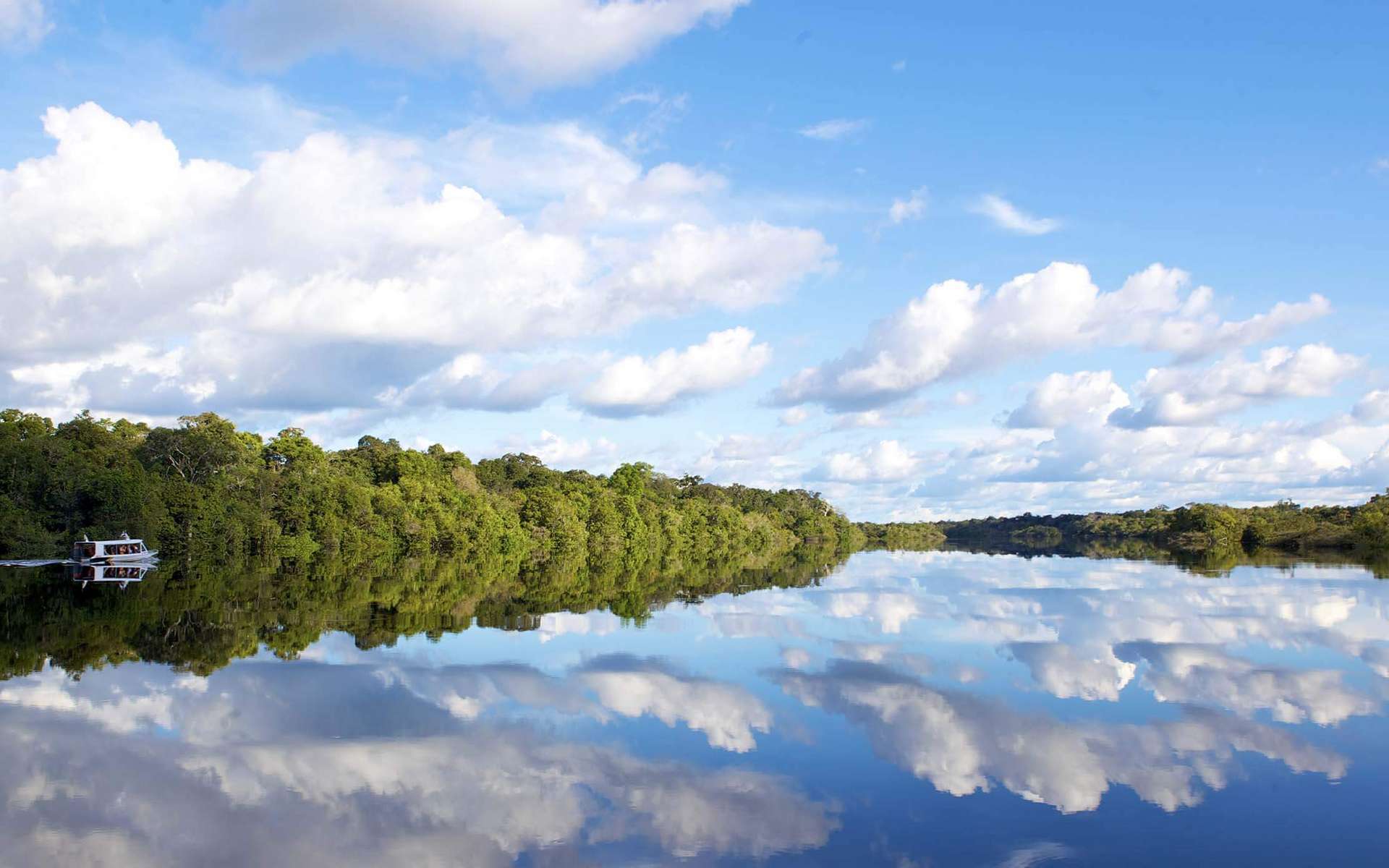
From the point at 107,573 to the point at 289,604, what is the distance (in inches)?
828

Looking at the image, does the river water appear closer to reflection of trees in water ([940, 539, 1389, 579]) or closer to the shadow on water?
the shadow on water

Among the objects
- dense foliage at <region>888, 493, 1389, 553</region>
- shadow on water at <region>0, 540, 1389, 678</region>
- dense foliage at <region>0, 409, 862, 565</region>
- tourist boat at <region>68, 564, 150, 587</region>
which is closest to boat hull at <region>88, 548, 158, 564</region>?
tourist boat at <region>68, 564, 150, 587</region>

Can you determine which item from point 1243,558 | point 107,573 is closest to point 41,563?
point 107,573

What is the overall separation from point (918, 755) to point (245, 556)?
188 feet

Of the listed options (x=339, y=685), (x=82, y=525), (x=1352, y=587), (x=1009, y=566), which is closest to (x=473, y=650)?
(x=339, y=685)

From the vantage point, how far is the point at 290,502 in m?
70.4

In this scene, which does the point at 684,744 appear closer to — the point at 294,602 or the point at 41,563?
the point at 294,602

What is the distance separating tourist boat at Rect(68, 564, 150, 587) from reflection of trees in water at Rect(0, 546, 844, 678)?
3.23 feet

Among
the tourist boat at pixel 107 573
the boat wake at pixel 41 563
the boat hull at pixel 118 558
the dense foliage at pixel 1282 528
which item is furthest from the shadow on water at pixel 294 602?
the dense foliage at pixel 1282 528

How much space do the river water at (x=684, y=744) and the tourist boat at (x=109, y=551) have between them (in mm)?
25959

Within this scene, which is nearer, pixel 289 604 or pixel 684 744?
pixel 684 744

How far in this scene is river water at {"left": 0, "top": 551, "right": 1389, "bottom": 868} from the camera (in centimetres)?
985

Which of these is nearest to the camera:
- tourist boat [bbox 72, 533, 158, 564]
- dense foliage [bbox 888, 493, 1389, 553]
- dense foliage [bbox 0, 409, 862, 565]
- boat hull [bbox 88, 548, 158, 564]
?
boat hull [bbox 88, 548, 158, 564]

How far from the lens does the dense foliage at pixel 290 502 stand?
5862 centimetres
